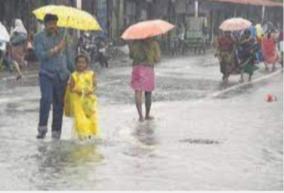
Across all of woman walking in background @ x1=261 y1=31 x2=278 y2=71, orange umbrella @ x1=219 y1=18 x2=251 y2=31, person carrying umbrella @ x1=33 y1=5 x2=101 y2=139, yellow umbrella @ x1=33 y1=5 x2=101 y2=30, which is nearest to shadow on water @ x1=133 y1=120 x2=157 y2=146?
person carrying umbrella @ x1=33 y1=5 x2=101 y2=139

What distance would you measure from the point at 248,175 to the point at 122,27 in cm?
3378

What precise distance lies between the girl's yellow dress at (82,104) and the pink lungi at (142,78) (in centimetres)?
244

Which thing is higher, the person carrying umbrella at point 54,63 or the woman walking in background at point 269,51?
the person carrying umbrella at point 54,63

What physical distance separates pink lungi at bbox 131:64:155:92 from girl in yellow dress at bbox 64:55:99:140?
2.44 m

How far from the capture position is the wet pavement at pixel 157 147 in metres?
9.10

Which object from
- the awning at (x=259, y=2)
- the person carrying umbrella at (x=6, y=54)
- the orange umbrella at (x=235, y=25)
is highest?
the orange umbrella at (x=235, y=25)

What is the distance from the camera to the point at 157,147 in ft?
37.8

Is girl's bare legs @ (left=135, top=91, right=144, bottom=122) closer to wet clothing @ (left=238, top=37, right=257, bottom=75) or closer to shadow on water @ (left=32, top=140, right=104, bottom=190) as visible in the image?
shadow on water @ (left=32, top=140, right=104, bottom=190)

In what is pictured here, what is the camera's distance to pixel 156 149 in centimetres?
1132

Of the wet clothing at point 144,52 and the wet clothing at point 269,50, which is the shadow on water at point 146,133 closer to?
the wet clothing at point 144,52

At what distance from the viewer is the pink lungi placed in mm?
14500

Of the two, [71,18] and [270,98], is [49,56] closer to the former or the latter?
[71,18]

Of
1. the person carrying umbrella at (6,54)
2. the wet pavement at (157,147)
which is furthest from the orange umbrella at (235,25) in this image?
the person carrying umbrella at (6,54)

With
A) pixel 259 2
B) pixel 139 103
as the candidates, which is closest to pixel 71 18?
pixel 139 103
